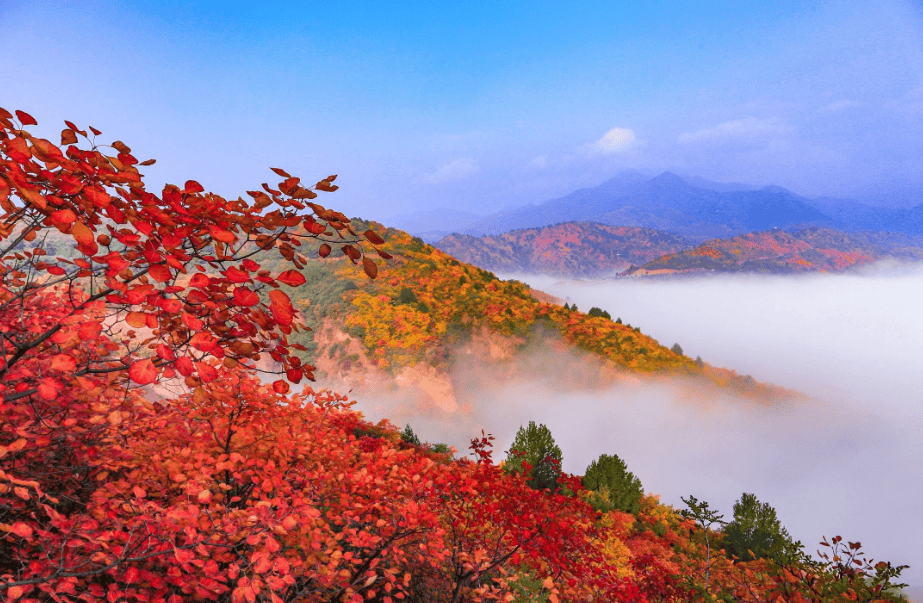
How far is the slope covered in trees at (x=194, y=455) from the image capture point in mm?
1974

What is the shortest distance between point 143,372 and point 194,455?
314 cm

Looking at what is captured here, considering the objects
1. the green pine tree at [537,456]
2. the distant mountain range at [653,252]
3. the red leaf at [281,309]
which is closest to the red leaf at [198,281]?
the red leaf at [281,309]

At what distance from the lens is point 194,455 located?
4.08 meters

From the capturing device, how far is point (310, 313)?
2680 cm

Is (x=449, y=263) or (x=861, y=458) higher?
(x=449, y=263)

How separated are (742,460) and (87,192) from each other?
96.8ft

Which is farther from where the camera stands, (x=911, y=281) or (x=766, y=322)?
(x=911, y=281)

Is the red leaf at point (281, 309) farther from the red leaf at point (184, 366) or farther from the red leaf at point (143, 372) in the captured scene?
the red leaf at point (143, 372)

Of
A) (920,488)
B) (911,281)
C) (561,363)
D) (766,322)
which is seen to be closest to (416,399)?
(561,363)

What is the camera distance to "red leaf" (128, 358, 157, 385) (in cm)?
156

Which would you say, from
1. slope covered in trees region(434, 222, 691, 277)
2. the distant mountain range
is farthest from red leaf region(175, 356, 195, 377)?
slope covered in trees region(434, 222, 691, 277)

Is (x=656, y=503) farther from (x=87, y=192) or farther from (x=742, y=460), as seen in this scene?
(x=87, y=192)

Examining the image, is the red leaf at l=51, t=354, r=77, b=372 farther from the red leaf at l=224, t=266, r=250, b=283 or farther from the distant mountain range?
the distant mountain range

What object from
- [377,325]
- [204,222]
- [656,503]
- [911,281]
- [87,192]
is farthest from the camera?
[911,281]
